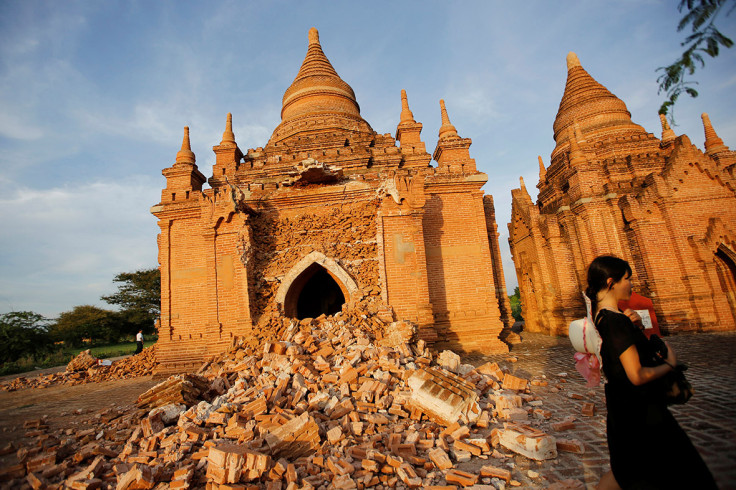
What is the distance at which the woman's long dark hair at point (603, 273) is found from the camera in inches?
90.3

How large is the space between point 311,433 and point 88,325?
1433 inches

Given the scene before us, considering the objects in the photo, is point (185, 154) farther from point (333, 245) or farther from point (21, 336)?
point (21, 336)

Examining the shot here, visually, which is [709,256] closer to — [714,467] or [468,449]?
[714,467]

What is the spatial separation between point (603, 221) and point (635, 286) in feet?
8.17

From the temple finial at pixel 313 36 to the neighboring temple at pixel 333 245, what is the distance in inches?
375

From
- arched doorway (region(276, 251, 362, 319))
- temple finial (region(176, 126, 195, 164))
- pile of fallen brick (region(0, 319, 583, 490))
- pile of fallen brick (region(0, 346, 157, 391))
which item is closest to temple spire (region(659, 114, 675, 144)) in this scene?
pile of fallen brick (region(0, 319, 583, 490))

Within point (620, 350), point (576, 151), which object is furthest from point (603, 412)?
point (576, 151)

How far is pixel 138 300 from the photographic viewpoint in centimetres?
3422

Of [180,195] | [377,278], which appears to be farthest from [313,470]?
[180,195]

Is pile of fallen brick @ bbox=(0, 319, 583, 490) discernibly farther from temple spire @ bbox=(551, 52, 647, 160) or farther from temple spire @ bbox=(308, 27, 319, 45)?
temple spire @ bbox=(308, 27, 319, 45)

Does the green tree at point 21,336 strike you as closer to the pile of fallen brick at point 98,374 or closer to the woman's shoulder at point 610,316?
the pile of fallen brick at point 98,374

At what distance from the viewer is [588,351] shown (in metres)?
2.34

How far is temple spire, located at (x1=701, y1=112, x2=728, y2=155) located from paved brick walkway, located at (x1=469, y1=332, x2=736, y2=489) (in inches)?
394

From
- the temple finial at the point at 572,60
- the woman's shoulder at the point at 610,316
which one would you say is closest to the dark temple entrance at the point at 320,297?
the woman's shoulder at the point at 610,316
